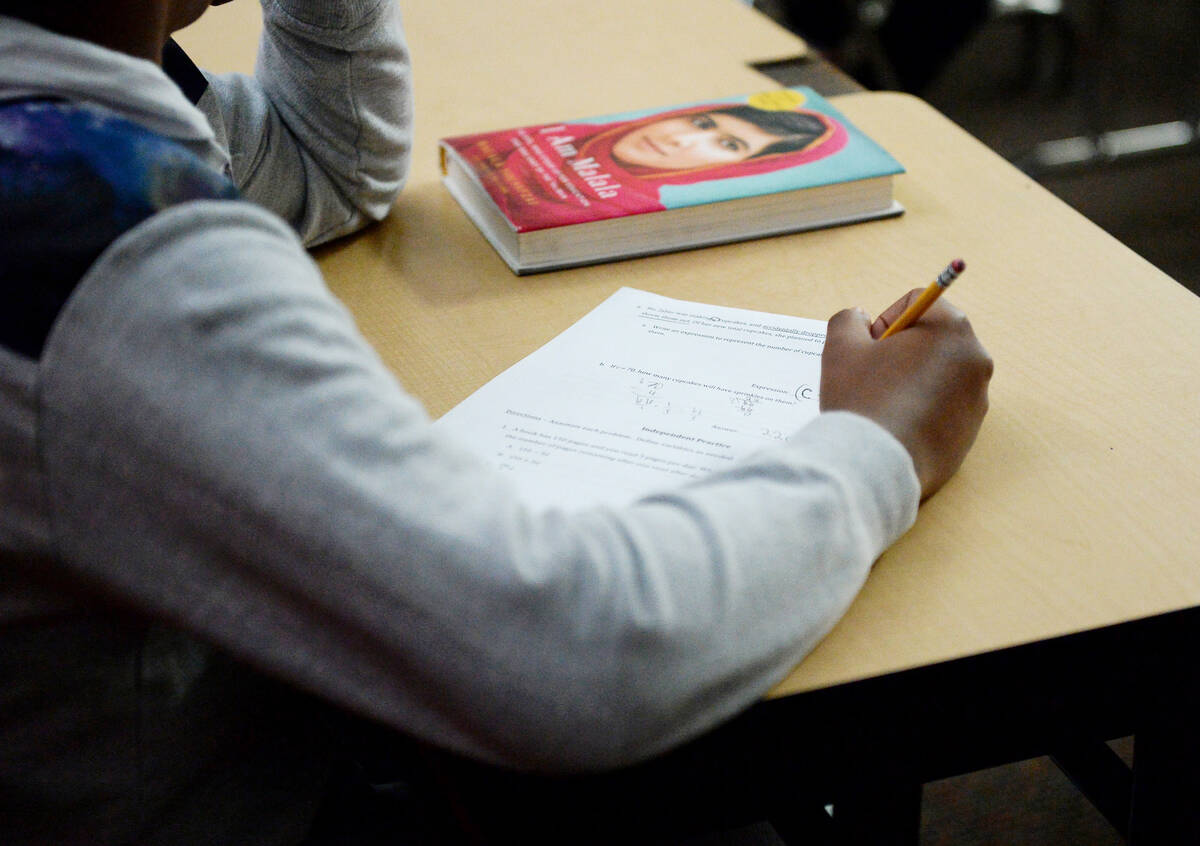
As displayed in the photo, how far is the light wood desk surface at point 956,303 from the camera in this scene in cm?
65

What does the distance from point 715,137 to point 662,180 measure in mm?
97

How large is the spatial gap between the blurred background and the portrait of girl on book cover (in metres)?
1.71

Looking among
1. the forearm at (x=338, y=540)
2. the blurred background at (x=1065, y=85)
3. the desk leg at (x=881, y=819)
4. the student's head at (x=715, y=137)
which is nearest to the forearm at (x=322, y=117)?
the student's head at (x=715, y=137)

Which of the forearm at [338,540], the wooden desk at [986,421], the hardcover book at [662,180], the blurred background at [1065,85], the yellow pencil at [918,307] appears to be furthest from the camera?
the blurred background at [1065,85]

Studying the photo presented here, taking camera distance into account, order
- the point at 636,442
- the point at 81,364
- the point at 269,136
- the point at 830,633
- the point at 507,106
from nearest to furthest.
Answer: the point at 81,364 → the point at 830,633 → the point at 636,442 → the point at 269,136 → the point at 507,106

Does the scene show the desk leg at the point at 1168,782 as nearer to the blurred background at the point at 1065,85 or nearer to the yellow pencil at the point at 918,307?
the yellow pencil at the point at 918,307

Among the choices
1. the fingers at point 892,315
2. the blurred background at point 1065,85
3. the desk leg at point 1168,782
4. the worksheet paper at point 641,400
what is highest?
the fingers at point 892,315

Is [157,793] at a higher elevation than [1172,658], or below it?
below

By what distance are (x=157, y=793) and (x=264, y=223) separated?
36 centimetres

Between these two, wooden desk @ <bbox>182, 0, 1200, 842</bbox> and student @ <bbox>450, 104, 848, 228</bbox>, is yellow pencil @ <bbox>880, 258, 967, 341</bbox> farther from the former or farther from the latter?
student @ <bbox>450, 104, 848, 228</bbox>

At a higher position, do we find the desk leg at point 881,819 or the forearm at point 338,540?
the forearm at point 338,540

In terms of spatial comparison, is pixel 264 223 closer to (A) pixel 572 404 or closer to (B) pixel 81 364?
(B) pixel 81 364

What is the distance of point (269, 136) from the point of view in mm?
1080

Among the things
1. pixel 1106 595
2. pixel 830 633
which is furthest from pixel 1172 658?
pixel 830 633
